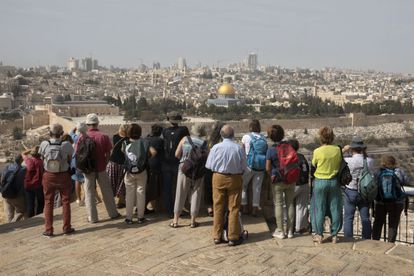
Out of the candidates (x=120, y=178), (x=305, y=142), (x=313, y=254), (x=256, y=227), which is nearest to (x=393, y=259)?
(x=313, y=254)

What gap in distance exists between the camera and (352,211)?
488cm

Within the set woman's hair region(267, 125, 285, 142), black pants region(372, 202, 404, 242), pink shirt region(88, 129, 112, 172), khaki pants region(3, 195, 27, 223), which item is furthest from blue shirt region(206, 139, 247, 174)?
khaki pants region(3, 195, 27, 223)

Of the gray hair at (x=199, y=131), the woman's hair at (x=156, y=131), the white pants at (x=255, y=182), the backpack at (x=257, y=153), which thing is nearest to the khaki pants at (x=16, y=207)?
the woman's hair at (x=156, y=131)

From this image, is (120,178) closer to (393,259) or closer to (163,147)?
(163,147)

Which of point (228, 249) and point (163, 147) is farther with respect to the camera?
point (163, 147)

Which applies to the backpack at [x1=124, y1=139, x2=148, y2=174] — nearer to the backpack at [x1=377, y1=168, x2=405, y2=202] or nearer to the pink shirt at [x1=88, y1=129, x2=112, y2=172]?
the pink shirt at [x1=88, y1=129, x2=112, y2=172]

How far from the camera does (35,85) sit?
9656cm

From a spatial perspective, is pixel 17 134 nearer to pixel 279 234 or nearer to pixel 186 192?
pixel 186 192

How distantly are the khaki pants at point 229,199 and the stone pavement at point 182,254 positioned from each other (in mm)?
144

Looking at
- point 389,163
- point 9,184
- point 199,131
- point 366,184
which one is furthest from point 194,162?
point 9,184

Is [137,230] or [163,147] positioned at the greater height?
[163,147]

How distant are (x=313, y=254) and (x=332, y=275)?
42 centimetres

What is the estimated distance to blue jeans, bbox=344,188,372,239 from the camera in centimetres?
477

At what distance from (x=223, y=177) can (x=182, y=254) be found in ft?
2.24
